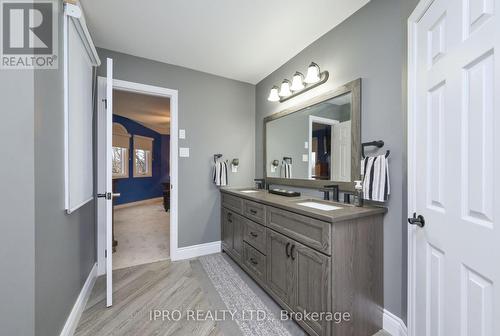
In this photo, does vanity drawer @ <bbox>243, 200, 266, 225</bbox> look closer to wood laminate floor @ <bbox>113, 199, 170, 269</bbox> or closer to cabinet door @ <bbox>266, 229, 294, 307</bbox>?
cabinet door @ <bbox>266, 229, 294, 307</bbox>

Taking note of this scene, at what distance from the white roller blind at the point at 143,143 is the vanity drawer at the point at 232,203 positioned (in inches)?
195

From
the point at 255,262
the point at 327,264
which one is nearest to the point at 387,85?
the point at 327,264

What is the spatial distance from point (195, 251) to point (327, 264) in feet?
6.51

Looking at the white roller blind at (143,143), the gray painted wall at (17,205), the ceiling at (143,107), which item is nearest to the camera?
the gray painted wall at (17,205)

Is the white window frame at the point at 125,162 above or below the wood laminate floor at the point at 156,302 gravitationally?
above

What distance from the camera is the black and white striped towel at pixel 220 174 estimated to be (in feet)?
9.18

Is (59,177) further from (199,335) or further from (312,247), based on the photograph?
(312,247)

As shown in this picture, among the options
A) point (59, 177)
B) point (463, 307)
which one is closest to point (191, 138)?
point (59, 177)

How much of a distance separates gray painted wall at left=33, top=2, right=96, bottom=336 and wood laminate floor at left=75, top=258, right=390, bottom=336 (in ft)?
0.90

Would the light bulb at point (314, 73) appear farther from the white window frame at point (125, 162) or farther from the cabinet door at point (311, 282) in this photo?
the white window frame at point (125, 162)

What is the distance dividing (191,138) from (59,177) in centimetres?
159

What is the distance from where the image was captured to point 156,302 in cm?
183

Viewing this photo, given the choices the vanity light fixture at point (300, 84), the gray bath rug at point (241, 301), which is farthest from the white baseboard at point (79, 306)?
the vanity light fixture at point (300, 84)

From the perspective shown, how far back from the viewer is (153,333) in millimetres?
1488
